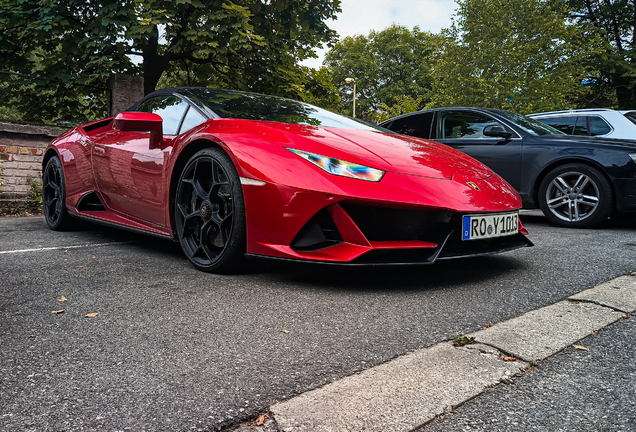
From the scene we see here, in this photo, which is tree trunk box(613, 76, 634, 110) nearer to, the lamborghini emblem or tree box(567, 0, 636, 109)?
tree box(567, 0, 636, 109)

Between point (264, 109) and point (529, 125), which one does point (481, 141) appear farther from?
point (264, 109)

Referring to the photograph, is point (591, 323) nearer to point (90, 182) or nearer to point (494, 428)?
point (494, 428)

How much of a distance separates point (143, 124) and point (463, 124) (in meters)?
4.13

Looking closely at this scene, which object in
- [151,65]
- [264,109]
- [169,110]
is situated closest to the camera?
[264,109]

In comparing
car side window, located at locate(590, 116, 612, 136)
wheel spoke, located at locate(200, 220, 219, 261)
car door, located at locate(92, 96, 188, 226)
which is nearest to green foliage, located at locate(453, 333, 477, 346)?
wheel spoke, located at locate(200, 220, 219, 261)

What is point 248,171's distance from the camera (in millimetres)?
2867

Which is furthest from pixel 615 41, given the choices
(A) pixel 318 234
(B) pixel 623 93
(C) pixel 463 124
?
(A) pixel 318 234

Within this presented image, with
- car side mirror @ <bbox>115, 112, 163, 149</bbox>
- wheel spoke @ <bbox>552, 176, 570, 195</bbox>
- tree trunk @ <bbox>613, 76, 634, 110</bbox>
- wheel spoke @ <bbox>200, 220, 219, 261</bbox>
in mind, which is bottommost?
wheel spoke @ <bbox>200, 220, 219, 261</bbox>

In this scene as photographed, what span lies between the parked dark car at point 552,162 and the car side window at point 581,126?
87 cm

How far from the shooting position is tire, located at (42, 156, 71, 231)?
192 inches

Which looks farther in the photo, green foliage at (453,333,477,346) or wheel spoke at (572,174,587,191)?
wheel spoke at (572,174,587,191)

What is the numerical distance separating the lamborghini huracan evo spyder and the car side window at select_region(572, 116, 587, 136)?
394 cm

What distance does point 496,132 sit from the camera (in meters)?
5.83

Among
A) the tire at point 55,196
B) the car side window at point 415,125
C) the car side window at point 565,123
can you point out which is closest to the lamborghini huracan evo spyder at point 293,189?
the tire at point 55,196
